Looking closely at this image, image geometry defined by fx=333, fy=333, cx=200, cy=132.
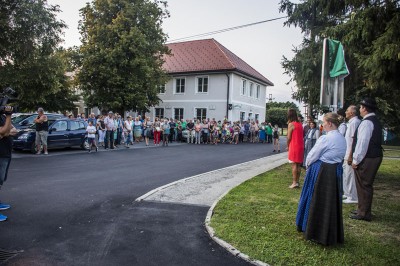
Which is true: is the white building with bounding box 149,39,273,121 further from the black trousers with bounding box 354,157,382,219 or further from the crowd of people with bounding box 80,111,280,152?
the black trousers with bounding box 354,157,382,219

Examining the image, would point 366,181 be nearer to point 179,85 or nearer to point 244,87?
point 244,87

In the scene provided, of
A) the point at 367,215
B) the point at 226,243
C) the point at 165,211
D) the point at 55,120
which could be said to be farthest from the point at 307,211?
the point at 55,120

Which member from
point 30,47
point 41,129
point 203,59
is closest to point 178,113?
point 203,59

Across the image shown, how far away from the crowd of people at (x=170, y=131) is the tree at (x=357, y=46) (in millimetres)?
7158

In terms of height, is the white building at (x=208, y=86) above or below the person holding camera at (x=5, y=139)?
above

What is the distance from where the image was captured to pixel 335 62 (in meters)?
6.03

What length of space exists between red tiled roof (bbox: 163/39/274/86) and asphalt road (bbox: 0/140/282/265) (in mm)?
26318

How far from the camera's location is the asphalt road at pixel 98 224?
4176 millimetres

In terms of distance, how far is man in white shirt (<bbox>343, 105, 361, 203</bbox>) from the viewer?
675 centimetres

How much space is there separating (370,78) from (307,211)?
4.33 metres

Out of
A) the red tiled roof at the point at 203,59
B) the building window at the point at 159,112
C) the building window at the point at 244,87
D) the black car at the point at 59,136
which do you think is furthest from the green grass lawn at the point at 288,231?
the building window at the point at 159,112

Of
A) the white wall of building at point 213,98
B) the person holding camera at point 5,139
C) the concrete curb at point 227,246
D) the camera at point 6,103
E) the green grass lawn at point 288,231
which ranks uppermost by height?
the white wall of building at point 213,98

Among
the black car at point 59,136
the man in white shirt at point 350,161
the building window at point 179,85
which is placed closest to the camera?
the man in white shirt at point 350,161

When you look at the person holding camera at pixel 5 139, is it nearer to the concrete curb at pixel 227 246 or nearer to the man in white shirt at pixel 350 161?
the concrete curb at pixel 227 246
